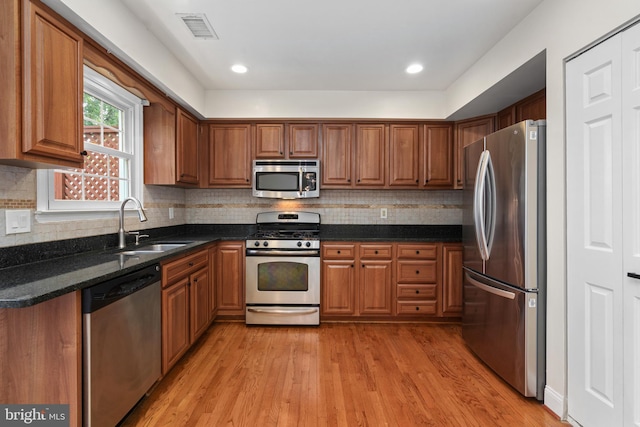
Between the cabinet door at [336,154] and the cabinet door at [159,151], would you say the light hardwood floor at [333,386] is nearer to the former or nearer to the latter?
the cabinet door at [159,151]

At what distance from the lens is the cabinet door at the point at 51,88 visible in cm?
154

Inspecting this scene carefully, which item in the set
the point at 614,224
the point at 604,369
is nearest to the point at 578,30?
the point at 614,224

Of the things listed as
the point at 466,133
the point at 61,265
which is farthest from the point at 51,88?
the point at 466,133

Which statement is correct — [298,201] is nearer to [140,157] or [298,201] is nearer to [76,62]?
[140,157]

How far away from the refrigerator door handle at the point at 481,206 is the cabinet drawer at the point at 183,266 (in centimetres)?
234

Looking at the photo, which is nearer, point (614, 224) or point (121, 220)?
point (614, 224)

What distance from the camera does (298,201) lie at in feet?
13.6

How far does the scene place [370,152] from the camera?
12.6 feet

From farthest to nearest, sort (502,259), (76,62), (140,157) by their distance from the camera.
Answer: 1. (140,157)
2. (502,259)
3. (76,62)

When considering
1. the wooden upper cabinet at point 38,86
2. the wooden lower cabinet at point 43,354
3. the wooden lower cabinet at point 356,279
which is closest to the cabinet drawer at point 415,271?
the wooden lower cabinet at point 356,279

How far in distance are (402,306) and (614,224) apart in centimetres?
229

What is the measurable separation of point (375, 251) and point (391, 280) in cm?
37

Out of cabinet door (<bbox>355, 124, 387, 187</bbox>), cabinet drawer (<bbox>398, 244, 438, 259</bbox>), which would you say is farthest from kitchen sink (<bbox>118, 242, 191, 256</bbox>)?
cabinet drawer (<bbox>398, 244, 438, 259</bbox>)

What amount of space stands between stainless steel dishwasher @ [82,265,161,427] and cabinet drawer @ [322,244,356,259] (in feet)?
6.00
